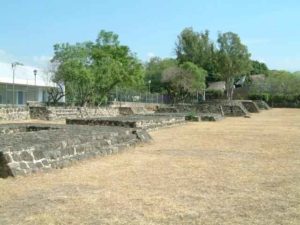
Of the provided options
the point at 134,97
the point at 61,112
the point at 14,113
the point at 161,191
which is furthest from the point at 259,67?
the point at 161,191

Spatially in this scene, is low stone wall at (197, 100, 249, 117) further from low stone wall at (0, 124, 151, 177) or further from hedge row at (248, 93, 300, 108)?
low stone wall at (0, 124, 151, 177)

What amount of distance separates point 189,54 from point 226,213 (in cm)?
7180

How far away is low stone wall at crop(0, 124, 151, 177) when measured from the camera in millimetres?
8711

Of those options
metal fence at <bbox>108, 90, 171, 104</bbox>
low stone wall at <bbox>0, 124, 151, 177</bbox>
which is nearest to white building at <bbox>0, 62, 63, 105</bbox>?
metal fence at <bbox>108, 90, 171, 104</bbox>

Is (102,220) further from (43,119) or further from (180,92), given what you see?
(180,92)

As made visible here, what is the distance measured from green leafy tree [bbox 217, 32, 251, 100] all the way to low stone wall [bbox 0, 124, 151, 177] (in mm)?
48895

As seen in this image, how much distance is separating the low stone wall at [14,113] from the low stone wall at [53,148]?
50.3 feet

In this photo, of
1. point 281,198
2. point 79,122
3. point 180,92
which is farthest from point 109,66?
point 281,198

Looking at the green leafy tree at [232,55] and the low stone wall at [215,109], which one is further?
the green leafy tree at [232,55]

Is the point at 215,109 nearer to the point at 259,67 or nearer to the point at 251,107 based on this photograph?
the point at 251,107

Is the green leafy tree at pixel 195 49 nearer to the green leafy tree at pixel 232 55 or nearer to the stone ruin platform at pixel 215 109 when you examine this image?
the green leafy tree at pixel 232 55

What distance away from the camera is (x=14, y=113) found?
93.4 feet

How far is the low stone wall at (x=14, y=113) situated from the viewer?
Answer: 2745cm

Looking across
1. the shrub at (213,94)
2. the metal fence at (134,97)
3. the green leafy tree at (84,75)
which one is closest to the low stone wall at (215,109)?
the green leafy tree at (84,75)
